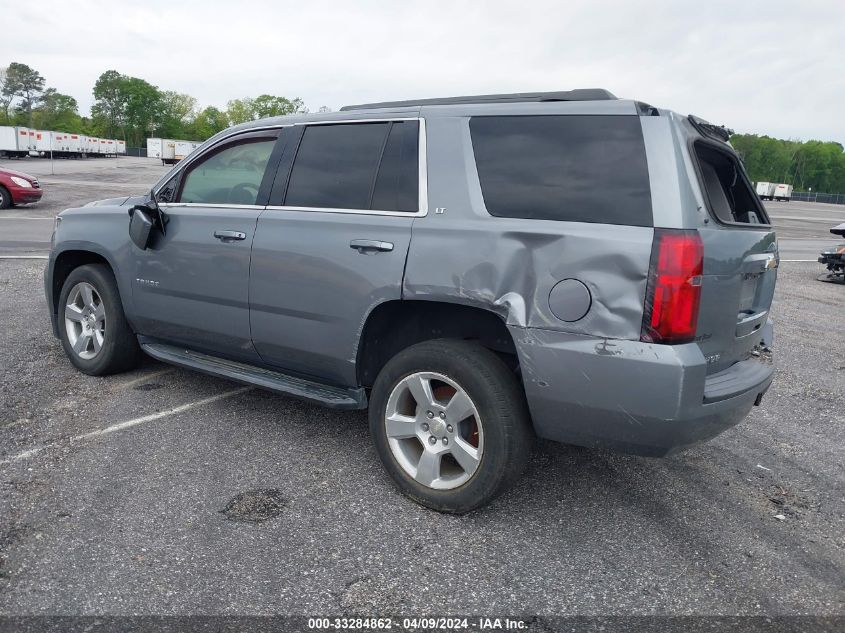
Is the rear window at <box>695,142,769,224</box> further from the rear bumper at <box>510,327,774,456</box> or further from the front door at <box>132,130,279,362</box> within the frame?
the front door at <box>132,130,279,362</box>

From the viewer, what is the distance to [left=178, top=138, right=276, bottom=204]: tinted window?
14.1ft

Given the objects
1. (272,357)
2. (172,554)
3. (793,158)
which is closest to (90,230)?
(272,357)

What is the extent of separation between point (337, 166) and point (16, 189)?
1776cm

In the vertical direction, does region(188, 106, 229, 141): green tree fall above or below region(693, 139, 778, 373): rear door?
above

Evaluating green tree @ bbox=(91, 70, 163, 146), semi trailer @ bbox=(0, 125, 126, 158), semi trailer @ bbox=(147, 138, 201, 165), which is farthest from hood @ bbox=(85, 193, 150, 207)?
green tree @ bbox=(91, 70, 163, 146)

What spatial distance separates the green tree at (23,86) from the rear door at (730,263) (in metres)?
139

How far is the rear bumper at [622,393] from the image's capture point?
9.23 feet

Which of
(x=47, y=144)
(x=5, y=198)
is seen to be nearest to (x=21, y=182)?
(x=5, y=198)

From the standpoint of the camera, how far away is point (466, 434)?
3.36 meters

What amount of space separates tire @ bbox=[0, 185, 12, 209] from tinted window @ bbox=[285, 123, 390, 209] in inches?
693

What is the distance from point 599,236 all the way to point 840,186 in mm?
194956

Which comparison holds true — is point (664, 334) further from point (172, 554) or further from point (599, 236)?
point (172, 554)

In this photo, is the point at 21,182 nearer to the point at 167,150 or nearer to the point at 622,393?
the point at 622,393

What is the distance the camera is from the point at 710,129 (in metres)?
3.46
